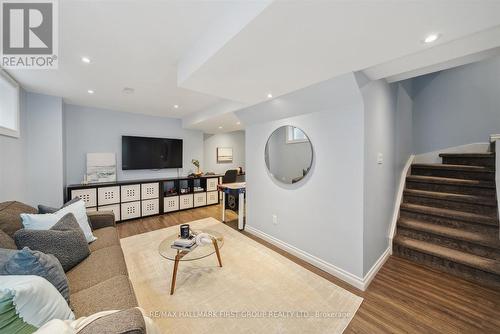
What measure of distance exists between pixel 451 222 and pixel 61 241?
4175 millimetres

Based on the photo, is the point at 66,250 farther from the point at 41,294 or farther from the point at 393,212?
the point at 393,212

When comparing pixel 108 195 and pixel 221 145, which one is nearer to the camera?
pixel 108 195

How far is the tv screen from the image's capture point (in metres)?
4.06

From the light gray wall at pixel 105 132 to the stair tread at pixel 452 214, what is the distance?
15.9 ft

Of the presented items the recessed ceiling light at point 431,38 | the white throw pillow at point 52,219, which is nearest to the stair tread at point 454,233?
the recessed ceiling light at point 431,38

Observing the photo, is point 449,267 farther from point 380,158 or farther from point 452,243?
point 380,158

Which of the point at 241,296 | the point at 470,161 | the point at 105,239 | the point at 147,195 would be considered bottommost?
the point at 241,296

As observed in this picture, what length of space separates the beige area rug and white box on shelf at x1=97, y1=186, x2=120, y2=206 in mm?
1585

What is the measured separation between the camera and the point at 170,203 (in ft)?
14.4

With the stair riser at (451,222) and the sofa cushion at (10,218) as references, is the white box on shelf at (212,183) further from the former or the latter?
the stair riser at (451,222)

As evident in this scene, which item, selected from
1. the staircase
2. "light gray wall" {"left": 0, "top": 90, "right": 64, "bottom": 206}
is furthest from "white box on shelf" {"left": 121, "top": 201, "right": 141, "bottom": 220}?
the staircase

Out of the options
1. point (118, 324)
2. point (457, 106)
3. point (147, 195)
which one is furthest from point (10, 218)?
point (457, 106)

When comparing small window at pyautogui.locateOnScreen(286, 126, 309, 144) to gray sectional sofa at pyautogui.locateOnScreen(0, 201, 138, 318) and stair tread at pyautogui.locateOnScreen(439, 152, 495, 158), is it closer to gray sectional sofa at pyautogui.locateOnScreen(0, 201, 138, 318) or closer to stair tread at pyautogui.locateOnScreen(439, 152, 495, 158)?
gray sectional sofa at pyautogui.locateOnScreen(0, 201, 138, 318)

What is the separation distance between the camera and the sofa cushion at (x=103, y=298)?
1.05 meters
